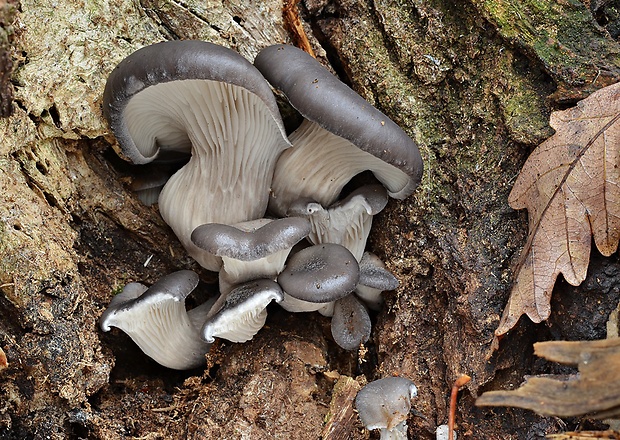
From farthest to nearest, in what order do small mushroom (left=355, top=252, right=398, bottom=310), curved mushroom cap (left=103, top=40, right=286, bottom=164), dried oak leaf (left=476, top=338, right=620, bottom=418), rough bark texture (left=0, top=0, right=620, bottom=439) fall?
small mushroom (left=355, top=252, right=398, bottom=310) < rough bark texture (left=0, top=0, right=620, bottom=439) < curved mushroom cap (left=103, top=40, right=286, bottom=164) < dried oak leaf (left=476, top=338, right=620, bottom=418)

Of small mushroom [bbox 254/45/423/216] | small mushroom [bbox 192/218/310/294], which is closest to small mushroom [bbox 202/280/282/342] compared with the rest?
small mushroom [bbox 192/218/310/294]

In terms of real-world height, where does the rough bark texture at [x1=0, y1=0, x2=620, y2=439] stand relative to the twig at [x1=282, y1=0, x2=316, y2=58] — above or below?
below

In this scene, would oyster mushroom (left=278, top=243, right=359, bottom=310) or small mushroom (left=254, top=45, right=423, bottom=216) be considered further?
oyster mushroom (left=278, top=243, right=359, bottom=310)

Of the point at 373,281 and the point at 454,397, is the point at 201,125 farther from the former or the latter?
the point at 454,397

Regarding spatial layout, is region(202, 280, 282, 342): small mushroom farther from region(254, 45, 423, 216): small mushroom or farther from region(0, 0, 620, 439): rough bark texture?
region(254, 45, 423, 216): small mushroom

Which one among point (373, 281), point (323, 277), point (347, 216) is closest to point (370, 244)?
point (347, 216)

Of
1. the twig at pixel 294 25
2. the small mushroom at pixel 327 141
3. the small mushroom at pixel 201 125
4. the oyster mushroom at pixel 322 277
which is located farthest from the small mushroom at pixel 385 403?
the twig at pixel 294 25

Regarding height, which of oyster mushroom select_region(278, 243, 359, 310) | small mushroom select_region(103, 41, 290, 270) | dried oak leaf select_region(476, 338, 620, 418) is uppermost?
small mushroom select_region(103, 41, 290, 270)

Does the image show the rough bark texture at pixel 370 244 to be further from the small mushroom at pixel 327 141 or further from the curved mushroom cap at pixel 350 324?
the small mushroom at pixel 327 141
